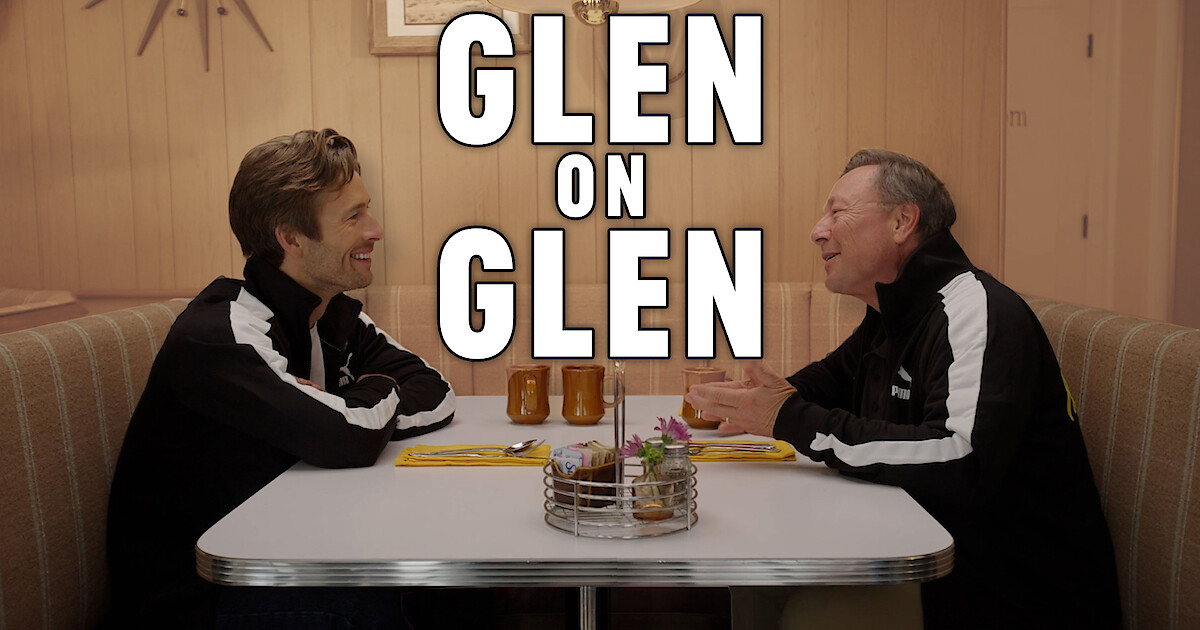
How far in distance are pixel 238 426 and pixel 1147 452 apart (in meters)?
1.45

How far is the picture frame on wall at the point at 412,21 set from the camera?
129 inches

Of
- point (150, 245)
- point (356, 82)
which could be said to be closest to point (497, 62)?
point (356, 82)

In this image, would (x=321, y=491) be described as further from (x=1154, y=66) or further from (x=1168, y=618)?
(x=1154, y=66)

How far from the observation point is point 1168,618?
1.49 metres

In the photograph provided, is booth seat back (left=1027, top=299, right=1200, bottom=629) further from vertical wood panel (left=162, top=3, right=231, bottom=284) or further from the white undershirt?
vertical wood panel (left=162, top=3, right=231, bottom=284)

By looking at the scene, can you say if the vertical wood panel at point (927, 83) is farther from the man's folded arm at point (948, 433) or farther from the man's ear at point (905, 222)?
the man's folded arm at point (948, 433)

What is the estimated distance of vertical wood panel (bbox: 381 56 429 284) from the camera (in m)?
3.32

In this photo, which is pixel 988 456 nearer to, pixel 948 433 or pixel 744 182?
pixel 948 433

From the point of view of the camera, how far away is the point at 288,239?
6.13 ft

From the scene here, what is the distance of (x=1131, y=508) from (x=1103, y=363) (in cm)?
27

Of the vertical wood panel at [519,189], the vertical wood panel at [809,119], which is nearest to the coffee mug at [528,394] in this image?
the vertical wood panel at [519,189]

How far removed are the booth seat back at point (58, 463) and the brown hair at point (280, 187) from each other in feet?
1.10

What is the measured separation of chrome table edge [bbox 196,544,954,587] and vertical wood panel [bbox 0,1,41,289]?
Answer: 116 inches

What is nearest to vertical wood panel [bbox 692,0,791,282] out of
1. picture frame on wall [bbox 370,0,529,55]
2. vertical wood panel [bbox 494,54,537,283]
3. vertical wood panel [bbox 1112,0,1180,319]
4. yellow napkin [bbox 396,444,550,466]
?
vertical wood panel [bbox 494,54,537,283]
